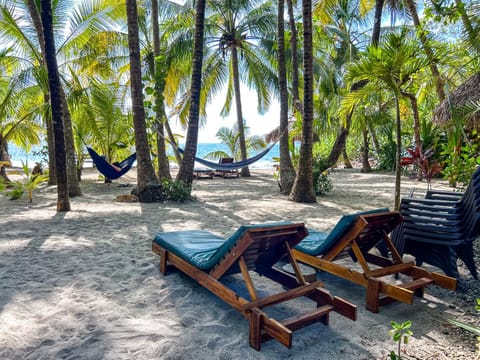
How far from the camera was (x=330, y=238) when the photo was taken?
246 cm

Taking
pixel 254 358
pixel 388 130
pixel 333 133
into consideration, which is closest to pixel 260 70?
pixel 333 133

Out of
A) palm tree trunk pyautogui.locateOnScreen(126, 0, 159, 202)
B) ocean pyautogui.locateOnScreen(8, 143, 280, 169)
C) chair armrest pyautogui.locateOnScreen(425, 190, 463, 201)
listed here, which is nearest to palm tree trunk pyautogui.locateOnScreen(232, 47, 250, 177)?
ocean pyautogui.locateOnScreen(8, 143, 280, 169)

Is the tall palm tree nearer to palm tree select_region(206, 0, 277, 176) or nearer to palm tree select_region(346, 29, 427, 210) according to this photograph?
palm tree select_region(346, 29, 427, 210)

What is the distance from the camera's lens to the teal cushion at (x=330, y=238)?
2.30 m

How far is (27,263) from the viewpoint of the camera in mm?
3035

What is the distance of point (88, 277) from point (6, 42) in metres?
8.19

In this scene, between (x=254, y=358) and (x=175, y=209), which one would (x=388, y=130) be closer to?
(x=175, y=209)

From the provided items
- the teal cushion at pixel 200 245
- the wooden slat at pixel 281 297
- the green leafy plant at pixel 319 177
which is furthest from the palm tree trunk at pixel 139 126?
the wooden slat at pixel 281 297

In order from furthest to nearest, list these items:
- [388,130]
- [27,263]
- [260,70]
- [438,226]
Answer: [388,130]
[260,70]
[27,263]
[438,226]

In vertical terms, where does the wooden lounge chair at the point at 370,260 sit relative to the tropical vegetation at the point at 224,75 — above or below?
below

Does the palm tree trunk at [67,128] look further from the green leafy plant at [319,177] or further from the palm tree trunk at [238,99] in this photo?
the palm tree trunk at [238,99]

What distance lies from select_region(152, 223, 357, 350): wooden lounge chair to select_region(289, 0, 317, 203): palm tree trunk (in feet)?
14.0

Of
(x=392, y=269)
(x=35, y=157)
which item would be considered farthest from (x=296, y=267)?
(x=35, y=157)

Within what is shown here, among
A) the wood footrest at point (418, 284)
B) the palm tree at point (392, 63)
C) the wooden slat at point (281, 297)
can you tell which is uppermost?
the palm tree at point (392, 63)
